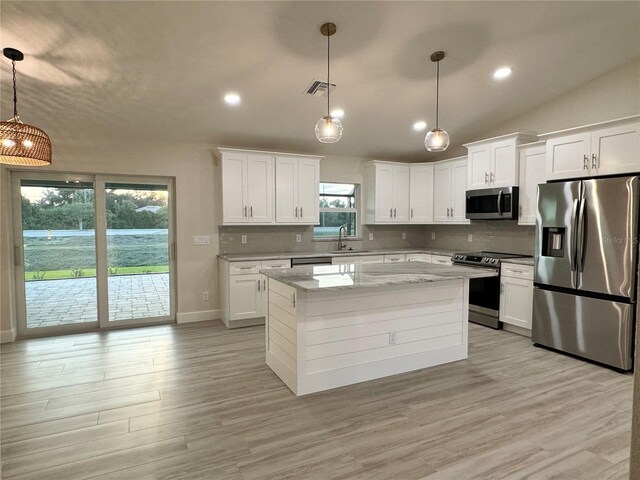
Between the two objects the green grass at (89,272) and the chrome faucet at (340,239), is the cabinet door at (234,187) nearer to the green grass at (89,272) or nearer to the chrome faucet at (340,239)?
the green grass at (89,272)

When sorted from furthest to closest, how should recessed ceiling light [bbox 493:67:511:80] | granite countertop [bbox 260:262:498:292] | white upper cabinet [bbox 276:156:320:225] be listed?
white upper cabinet [bbox 276:156:320:225] → recessed ceiling light [bbox 493:67:511:80] → granite countertop [bbox 260:262:498:292]

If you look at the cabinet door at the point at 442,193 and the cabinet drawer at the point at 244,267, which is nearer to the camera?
the cabinet drawer at the point at 244,267

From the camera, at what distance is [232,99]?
13.2ft

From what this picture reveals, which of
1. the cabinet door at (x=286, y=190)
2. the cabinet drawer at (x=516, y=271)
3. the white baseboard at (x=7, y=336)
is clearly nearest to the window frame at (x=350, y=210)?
the cabinet door at (x=286, y=190)

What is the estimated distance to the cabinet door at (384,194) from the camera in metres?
5.87

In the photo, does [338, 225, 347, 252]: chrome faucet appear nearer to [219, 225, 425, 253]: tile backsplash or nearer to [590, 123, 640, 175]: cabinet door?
[219, 225, 425, 253]: tile backsplash

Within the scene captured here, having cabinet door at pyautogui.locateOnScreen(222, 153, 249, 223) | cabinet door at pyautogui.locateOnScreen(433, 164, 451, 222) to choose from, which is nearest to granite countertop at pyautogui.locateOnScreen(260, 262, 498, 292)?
cabinet door at pyautogui.locateOnScreen(222, 153, 249, 223)

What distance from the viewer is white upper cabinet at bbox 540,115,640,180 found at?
11.0ft

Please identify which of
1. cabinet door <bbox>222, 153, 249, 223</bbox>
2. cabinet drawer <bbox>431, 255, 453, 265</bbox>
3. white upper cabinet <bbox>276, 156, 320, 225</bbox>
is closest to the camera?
cabinet door <bbox>222, 153, 249, 223</bbox>

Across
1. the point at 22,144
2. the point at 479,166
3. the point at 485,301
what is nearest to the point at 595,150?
the point at 479,166

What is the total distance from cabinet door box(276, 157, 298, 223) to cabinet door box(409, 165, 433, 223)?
2.12 m

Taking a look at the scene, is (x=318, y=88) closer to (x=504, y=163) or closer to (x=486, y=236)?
(x=504, y=163)

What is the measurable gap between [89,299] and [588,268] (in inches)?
228

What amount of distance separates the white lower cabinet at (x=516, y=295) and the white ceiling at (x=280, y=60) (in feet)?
7.20
